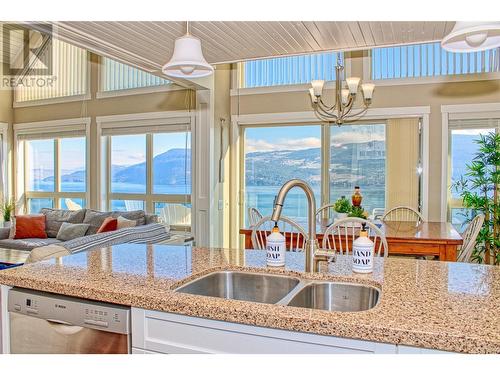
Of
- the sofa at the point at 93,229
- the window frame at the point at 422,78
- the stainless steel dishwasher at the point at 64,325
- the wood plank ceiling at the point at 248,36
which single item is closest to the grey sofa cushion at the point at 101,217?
the sofa at the point at 93,229

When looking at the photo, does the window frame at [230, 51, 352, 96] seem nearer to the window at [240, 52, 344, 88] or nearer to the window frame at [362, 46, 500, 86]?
the window at [240, 52, 344, 88]

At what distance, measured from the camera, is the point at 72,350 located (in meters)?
1.52

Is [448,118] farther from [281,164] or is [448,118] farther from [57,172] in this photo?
[57,172]

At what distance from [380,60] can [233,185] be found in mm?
2696

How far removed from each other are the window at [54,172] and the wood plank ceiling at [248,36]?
2.76m

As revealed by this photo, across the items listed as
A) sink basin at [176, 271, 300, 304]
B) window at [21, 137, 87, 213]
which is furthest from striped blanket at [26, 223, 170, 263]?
window at [21, 137, 87, 213]

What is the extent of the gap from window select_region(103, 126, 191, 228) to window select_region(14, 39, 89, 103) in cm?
83

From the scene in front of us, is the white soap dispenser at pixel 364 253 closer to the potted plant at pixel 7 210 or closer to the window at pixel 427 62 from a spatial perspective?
the window at pixel 427 62

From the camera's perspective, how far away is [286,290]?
5.67ft

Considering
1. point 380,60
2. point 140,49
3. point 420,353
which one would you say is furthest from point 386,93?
point 420,353

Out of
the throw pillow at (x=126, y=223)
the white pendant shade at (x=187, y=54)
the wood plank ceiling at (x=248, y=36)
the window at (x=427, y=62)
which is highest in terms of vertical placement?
the window at (x=427, y=62)

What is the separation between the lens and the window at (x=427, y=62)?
5.05 metres
